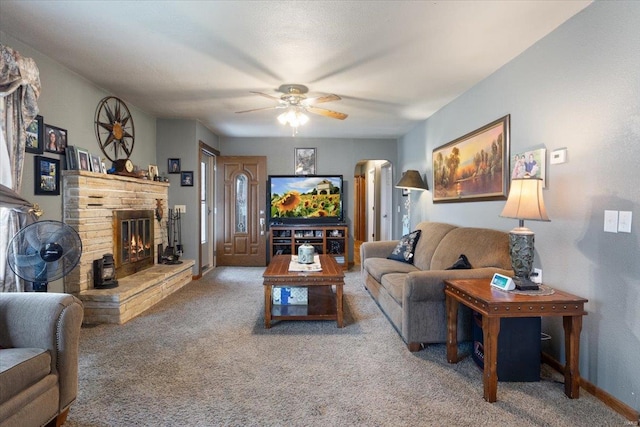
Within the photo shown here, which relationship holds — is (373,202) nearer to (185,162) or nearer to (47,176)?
(185,162)

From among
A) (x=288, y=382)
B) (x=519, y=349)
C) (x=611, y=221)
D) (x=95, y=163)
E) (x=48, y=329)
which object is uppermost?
(x=95, y=163)

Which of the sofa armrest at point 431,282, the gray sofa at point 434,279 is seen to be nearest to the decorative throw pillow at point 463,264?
the gray sofa at point 434,279

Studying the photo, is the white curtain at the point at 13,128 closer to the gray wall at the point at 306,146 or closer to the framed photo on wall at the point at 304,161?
the gray wall at the point at 306,146

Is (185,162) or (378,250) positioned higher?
(185,162)

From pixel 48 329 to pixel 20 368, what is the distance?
0.24m

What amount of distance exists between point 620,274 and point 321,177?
4907 millimetres

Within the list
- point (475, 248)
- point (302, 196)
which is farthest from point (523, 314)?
point (302, 196)

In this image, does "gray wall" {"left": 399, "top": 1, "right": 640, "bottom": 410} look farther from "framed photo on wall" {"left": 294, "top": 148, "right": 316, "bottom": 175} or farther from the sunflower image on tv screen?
"framed photo on wall" {"left": 294, "top": 148, "right": 316, "bottom": 175}

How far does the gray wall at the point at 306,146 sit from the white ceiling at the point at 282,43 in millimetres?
2322

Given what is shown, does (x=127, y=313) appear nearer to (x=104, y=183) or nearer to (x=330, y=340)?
(x=104, y=183)

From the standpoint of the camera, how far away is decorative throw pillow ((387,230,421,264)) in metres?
4.31

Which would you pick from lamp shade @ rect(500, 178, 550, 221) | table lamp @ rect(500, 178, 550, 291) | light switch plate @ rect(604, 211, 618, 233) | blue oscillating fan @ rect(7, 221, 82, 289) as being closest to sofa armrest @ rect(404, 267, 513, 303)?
table lamp @ rect(500, 178, 550, 291)

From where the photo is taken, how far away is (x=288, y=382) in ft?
7.50

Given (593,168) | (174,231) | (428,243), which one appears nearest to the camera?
(593,168)
